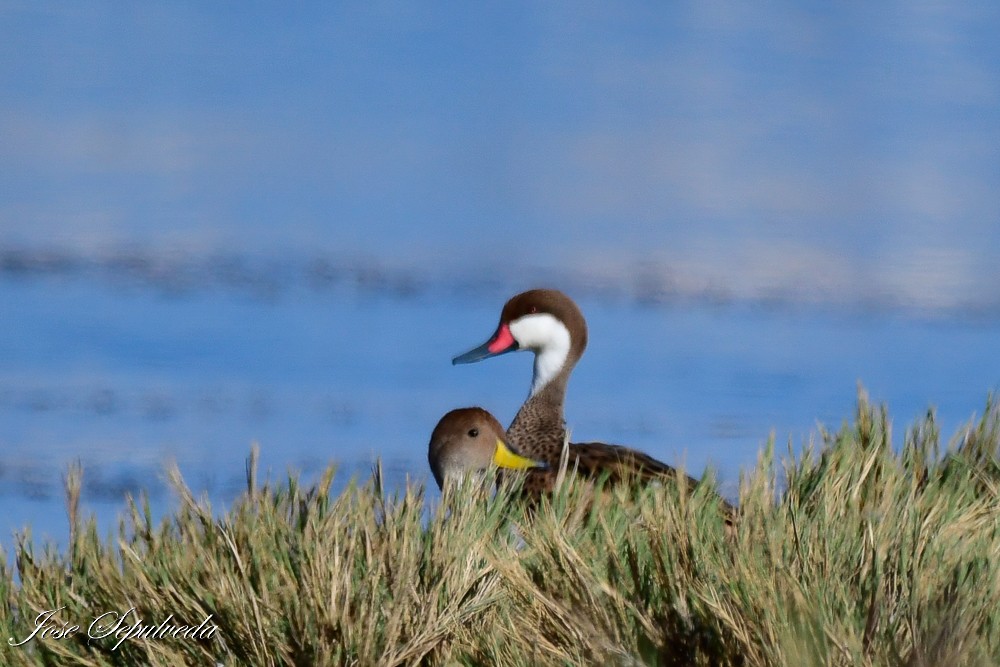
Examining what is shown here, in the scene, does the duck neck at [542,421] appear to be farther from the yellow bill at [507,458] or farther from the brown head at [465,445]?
the brown head at [465,445]

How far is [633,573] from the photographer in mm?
2809

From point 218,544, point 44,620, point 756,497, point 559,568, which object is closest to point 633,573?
point 559,568

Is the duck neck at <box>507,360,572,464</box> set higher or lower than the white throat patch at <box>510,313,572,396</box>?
lower

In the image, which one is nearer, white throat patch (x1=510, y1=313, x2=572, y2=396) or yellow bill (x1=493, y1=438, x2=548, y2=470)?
yellow bill (x1=493, y1=438, x2=548, y2=470)

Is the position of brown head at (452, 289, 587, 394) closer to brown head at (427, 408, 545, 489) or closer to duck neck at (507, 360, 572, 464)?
duck neck at (507, 360, 572, 464)

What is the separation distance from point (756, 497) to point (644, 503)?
26 cm

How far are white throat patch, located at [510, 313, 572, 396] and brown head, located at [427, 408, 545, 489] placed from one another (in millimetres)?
1957

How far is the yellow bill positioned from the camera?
5.70 m

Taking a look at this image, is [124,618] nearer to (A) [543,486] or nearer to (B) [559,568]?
(B) [559,568]

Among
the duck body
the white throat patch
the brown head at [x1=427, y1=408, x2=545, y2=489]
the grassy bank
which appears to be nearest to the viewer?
the grassy bank

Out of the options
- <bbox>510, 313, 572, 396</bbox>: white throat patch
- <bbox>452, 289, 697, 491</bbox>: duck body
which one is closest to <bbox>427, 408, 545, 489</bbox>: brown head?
<bbox>452, 289, 697, 491</bbox>: duck body

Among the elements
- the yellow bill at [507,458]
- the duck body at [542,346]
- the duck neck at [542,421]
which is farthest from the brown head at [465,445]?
the duck body at [542,346]

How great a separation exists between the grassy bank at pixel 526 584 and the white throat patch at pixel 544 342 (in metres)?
4.10

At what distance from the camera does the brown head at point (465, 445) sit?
5.68 m
